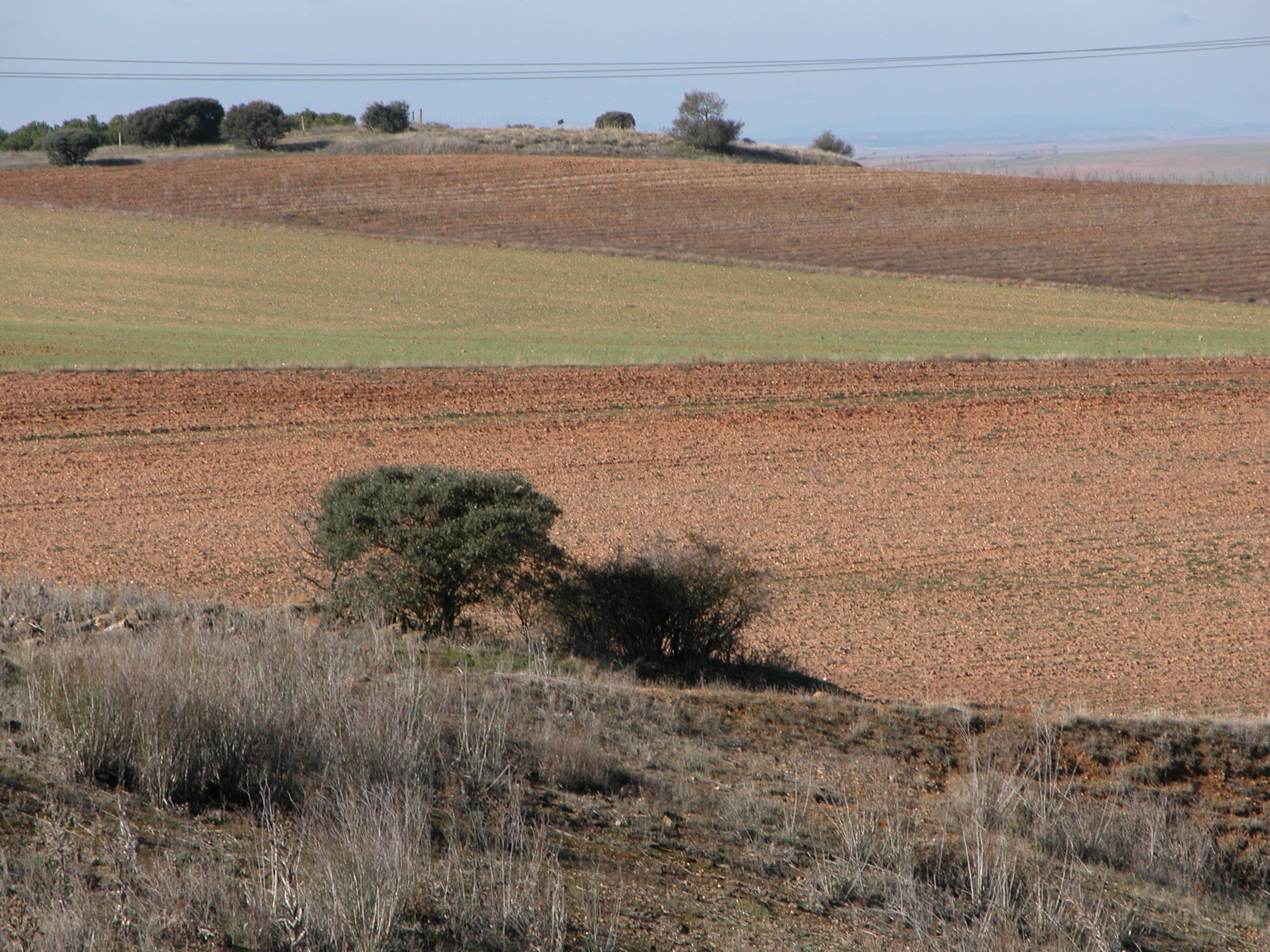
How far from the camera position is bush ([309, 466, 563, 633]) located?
9711 millimetres

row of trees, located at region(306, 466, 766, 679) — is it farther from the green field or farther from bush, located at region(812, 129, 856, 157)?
bush, located at region(812, 129, 856, 157)

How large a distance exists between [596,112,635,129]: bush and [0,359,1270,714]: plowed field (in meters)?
73.5

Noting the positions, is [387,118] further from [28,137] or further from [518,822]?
[518,822]

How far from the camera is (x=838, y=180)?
219 feet

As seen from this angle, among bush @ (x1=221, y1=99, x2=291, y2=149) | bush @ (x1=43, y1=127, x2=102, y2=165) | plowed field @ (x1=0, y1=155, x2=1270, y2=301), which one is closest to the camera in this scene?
plowed field @ (x1=0, y1=155, x2=1270, y2=301)

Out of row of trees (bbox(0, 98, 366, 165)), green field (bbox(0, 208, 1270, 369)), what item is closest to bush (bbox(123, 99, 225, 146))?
row of trees (bbox(0, 98, 366, 165))

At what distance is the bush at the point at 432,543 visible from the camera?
9711mm

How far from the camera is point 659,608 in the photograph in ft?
33.2

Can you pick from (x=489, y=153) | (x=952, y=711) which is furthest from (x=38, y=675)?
(x=489, y=153)

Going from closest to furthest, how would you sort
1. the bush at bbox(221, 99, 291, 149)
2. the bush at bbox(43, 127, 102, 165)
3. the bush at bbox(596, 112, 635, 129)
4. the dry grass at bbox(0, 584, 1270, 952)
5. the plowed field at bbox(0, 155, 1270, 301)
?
the dry grass at bbox(0, 584, 1270, 952)
the plowed field at bbox(0, 155, 1270, 301)
the bush at bbox(43, 127, 102, 165)
the bush at bbox(221, 99, 291, 149)
the bush at bbox(596, 112, 635, 129)

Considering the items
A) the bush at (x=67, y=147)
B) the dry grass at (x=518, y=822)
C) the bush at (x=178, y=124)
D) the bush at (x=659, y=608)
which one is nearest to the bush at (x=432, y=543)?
the bush at (x=659, y=608)

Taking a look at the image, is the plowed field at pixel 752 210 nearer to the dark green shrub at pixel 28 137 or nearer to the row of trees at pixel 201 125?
the row of trees at pixel 201 125

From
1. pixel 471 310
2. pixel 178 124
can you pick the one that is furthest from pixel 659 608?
pixel 178 124

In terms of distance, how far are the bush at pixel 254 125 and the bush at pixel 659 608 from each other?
71.5 meters
